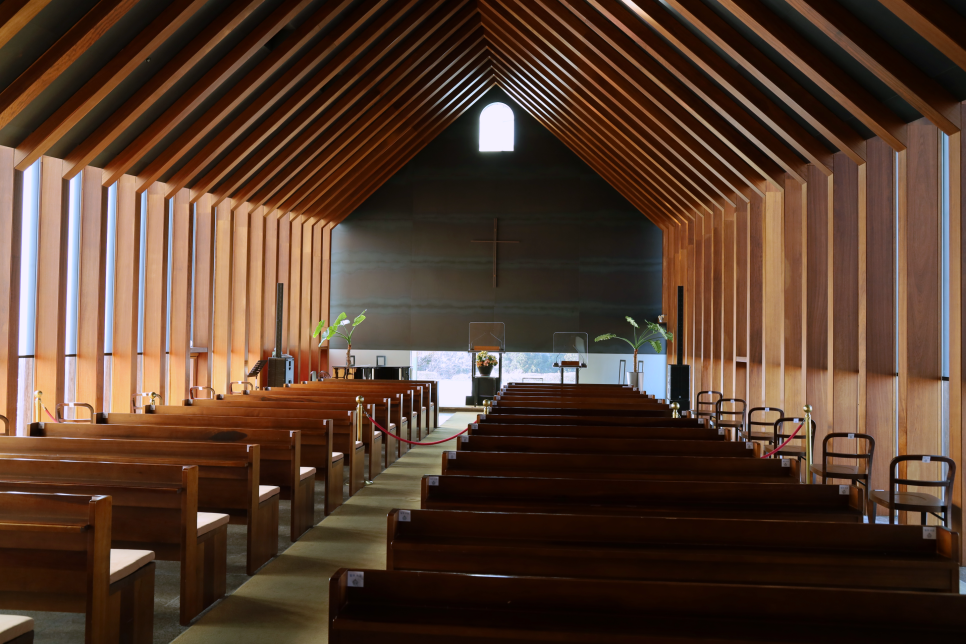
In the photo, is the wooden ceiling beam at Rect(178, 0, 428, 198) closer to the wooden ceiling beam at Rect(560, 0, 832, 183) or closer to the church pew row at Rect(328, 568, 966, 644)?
the wooden ceiling beam at Rect(560, 0, 832, 183)

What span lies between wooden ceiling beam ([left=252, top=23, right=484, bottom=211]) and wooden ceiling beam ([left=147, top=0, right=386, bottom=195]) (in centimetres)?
184

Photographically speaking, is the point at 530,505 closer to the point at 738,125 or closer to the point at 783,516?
the point at 783,516

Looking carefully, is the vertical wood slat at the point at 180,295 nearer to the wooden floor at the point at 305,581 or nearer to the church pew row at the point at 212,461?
the wooden floor at the point at 305,581

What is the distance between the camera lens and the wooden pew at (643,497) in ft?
9.61

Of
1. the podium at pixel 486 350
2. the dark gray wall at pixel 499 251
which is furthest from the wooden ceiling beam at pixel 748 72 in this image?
the dark gray wall at pixel 499 251

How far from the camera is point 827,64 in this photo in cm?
550

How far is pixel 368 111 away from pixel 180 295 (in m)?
3.83

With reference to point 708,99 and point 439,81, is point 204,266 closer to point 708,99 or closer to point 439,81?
point 439,81

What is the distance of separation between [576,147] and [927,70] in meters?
8.98

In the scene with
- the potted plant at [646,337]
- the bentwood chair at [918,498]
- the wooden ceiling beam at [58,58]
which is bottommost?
the bentwood chair at [918,498]

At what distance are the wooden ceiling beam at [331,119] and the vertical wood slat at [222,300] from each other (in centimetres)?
39

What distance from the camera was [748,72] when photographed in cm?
657

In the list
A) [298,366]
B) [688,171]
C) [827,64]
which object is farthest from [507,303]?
[827,64]

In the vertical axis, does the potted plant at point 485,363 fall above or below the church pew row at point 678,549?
above
